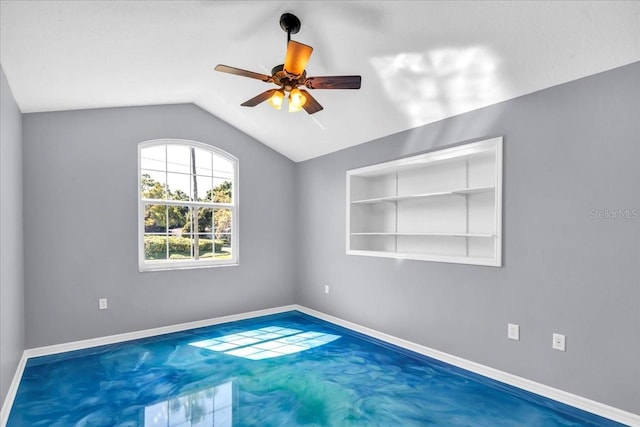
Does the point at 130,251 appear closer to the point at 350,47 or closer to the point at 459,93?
the point at 350,47

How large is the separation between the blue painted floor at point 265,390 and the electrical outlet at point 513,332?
40cm

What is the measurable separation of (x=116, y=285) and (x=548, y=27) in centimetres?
469

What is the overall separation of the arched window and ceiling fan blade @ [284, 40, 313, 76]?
275 centimetres

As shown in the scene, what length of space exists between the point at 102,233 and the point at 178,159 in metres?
1.29

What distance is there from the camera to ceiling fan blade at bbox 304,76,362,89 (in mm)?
2373

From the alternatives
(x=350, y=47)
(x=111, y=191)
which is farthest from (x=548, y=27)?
(x=111, y=191)

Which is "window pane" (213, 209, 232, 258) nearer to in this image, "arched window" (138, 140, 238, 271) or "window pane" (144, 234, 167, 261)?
"arched window" (138, 140, 238, 271)

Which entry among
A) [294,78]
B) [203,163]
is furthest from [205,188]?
[294,78]

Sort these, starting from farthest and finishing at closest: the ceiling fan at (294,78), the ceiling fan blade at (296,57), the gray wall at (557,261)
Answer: the gray wall at (557,261)
the ceiling fan at (294,78)
the ceiling fan blade at (296,57)

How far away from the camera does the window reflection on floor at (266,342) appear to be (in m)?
3.67

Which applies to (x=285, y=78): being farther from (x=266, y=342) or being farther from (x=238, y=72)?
(x=266, y=342)

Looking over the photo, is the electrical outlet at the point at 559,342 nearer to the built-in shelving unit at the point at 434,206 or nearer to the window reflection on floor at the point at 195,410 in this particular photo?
the built-in shelving unit at the point at 434,206

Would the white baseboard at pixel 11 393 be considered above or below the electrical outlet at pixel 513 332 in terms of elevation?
below

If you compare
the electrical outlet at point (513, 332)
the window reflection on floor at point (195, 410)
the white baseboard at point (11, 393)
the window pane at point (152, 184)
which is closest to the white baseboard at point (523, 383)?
the electrical outlet at point (513, 332)
